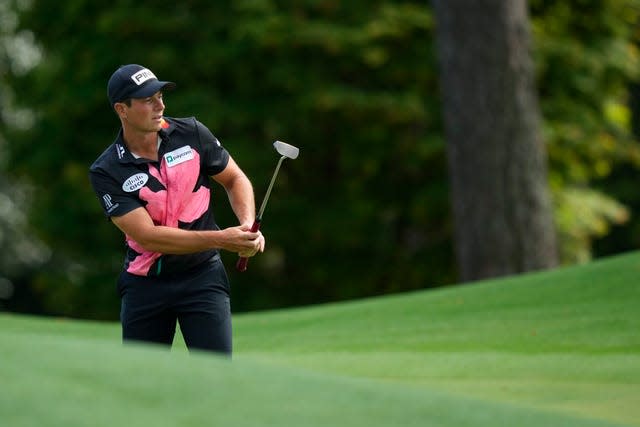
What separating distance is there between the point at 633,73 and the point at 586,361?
37.9 feet

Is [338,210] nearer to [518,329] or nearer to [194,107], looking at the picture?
[194,107]

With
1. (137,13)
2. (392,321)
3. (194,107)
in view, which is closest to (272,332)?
(392,321)

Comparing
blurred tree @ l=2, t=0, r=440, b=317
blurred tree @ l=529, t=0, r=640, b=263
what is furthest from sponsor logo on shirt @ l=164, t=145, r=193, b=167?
blurred tree @ l=529, t=0, r=640, b=263

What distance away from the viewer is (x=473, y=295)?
11.3m

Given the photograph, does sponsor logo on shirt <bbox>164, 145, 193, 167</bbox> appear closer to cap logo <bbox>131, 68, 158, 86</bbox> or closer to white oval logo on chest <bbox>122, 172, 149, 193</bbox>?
white oval logo on chest <bbox>122, 172, 149, 193</bbox>

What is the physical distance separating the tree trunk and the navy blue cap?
29.2 ft

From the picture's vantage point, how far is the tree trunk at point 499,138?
1434cm

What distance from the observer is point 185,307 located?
588cm

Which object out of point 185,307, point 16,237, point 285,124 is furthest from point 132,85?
point 16,237

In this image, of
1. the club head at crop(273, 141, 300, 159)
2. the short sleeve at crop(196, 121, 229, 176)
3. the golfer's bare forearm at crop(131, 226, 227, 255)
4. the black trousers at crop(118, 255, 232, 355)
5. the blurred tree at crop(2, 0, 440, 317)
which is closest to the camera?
the golfer's bare forearm at crop(131, 226, 227, 255)

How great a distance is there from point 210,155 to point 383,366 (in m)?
2.69

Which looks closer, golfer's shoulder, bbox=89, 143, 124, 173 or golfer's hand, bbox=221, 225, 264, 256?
golfer's hand, bbox=221, 225, 264, 256

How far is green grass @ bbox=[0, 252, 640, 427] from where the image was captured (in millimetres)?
3910

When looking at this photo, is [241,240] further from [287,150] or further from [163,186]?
[287,150]
